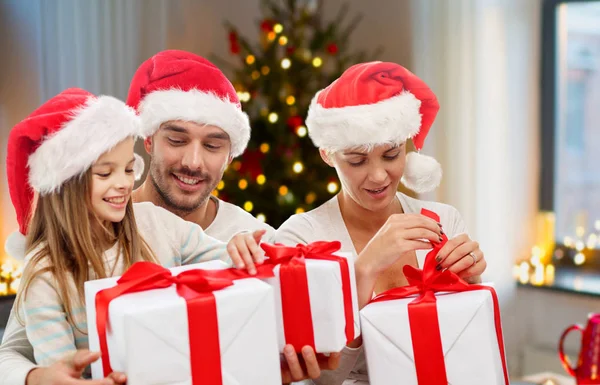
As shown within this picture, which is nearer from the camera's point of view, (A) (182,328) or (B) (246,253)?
(A) (182,328)

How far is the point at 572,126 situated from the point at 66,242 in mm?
3268

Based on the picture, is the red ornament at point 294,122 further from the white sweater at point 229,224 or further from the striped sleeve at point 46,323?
the striped sleeve at point 46,323

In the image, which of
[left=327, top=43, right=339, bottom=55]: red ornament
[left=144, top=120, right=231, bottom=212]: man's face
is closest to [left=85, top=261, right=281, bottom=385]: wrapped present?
[left=144, top=120, right=231, bottom=212]: man's face

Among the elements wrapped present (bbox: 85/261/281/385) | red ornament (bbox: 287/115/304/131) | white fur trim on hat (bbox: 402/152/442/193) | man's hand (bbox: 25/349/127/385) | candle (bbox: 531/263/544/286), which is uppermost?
red ornament (bbox: 287/115/304/131)

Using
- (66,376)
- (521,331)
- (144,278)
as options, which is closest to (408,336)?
(144,278)

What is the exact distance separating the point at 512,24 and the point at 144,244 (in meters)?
2.91

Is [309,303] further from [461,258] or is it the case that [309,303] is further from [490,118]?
[490,118]

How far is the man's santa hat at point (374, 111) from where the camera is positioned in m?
1.44

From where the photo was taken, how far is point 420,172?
1562 mm

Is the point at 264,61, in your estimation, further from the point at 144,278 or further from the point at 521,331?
the point at 144,278

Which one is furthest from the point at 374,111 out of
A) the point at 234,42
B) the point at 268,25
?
the point at 234,42

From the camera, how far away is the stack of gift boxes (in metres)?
0.97

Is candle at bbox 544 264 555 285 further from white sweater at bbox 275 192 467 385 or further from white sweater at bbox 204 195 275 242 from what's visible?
white sweater at bbox 204 195 275 242

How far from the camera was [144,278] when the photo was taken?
3.41ft
